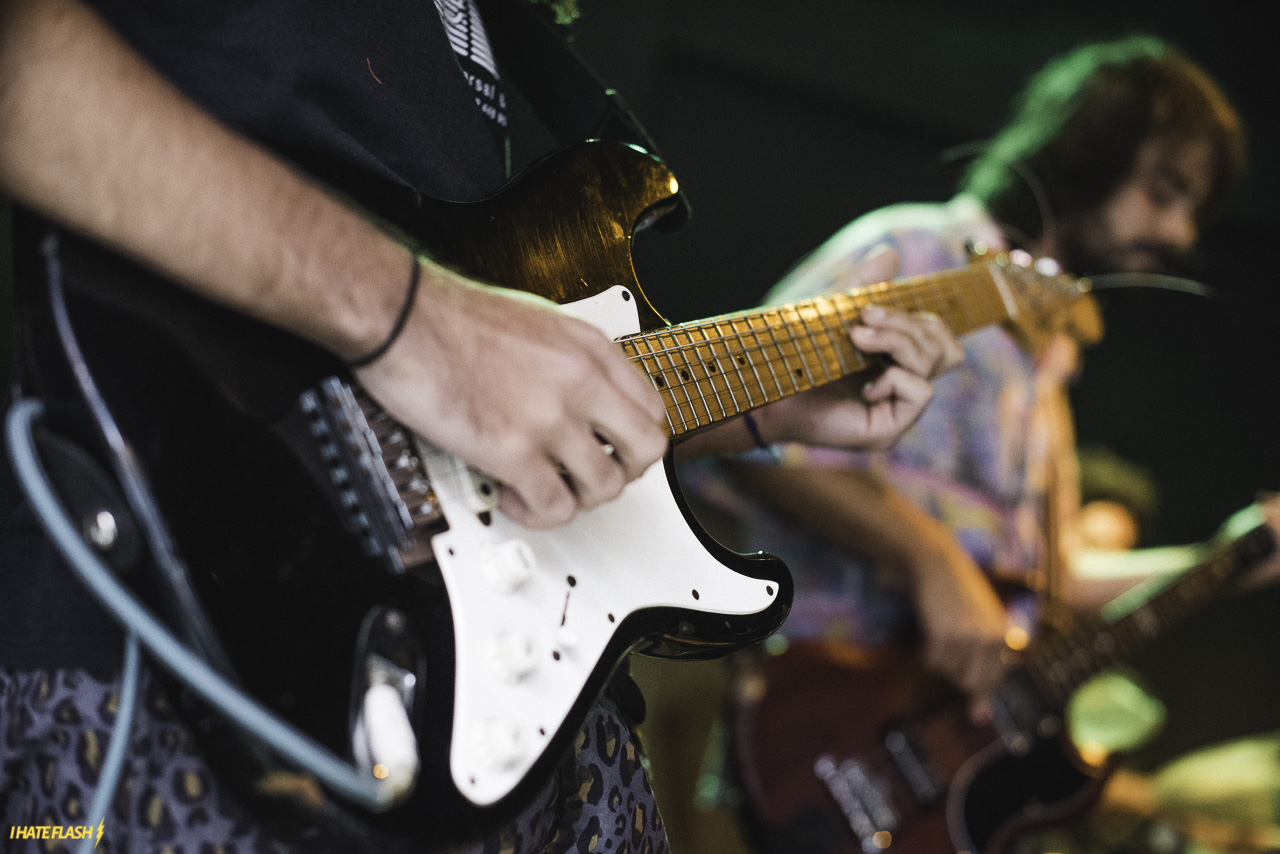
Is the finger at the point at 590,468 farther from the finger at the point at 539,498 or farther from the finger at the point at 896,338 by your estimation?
the finger at the point at 896,338

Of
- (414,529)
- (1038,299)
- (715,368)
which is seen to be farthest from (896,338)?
(414,529)

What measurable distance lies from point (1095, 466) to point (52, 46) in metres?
3.58

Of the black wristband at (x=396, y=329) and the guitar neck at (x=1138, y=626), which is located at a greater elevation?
the black wristband at (x=396, y=329)

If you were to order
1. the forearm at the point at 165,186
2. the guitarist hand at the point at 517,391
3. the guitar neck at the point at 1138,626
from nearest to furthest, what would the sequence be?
1. the forearm at the point at 165,186
2. the guitarist hand at the point at 517,391
3. the guitar neck at the point at 1138,626

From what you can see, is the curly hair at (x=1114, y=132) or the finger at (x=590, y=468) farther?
the curly hair at (x=1114, y=132)

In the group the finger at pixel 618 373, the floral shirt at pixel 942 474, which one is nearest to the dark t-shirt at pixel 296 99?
the finger at pixel 618 373

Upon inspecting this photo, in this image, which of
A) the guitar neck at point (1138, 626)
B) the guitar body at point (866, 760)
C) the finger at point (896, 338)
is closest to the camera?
the finger at point (896, 338)

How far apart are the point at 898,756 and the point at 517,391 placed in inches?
57.6

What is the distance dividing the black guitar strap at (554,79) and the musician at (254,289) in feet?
0.93

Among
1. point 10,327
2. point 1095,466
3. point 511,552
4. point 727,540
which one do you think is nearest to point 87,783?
point 511,552

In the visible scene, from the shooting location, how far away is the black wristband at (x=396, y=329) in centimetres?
51

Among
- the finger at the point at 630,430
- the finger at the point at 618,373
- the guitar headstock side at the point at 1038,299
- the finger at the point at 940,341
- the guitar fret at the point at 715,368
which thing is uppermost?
the finger at the point at 618,373

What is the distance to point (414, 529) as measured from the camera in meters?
0.58

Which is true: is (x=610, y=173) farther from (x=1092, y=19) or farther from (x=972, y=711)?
(x=1092, y=19)
